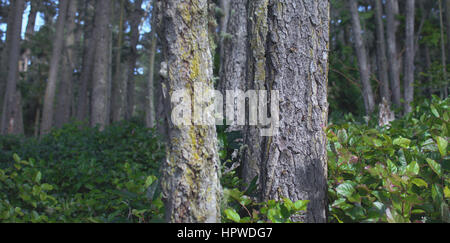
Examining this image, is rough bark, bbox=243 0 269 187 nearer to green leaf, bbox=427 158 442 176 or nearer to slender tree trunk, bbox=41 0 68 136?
green leaf, bbox=427 158 442 176

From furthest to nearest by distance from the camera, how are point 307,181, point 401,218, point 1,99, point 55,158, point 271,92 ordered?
point 1,99 → point 55,158 → point 271,92 → point 307,181 → point 401,218

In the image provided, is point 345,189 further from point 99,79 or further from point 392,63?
point 99,79

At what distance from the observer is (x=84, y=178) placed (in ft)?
16.6

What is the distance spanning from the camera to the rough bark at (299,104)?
8.92 ft

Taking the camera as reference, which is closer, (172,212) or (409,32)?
(172,212)

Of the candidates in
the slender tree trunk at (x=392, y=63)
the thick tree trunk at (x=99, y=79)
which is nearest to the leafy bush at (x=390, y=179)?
the slender tree trunk at (x=392, y=63)

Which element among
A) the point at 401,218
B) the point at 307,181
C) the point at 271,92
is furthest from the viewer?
the point at 271,92

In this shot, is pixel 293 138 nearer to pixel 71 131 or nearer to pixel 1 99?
pixel 71 131

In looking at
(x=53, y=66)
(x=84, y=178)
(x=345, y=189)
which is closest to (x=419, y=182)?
(x=345, y=189)

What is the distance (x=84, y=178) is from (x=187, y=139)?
11.2ft
